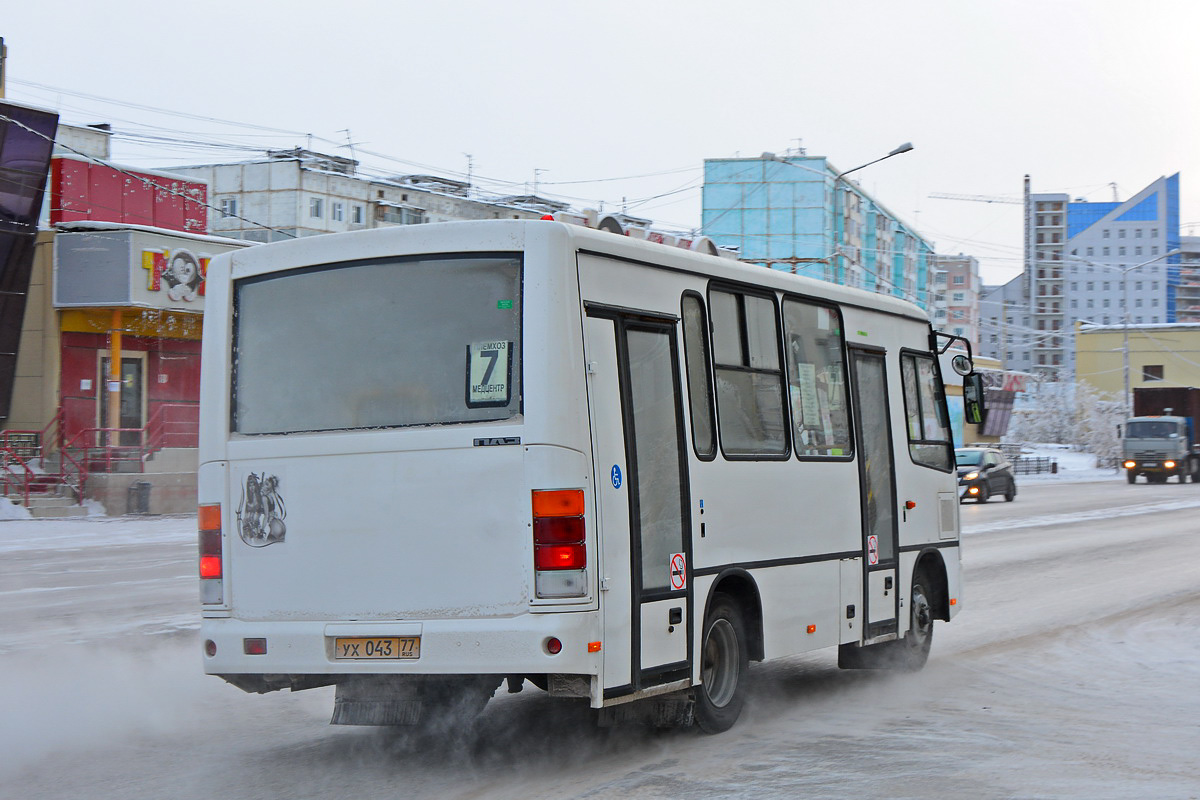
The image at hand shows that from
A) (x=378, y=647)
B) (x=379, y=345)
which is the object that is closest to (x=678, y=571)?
(x=378, y=647)

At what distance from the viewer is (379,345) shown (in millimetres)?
7258

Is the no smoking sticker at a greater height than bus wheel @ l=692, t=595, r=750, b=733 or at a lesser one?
greater

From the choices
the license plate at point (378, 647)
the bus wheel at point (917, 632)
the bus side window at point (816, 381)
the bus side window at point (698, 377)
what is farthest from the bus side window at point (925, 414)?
the license plate at point (378, 647)

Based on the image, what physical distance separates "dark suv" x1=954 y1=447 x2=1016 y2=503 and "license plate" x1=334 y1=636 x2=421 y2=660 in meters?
37.0

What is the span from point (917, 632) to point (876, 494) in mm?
1369

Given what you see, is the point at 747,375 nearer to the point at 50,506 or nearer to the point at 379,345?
the point at 379,345

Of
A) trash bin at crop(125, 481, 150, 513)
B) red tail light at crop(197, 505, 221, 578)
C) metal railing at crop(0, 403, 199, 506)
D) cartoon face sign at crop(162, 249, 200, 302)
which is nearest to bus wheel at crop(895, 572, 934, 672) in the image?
red tail light at crop(197, 505, 221, 578)

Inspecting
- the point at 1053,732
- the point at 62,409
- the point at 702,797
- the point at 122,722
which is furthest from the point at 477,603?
the point at 62,409

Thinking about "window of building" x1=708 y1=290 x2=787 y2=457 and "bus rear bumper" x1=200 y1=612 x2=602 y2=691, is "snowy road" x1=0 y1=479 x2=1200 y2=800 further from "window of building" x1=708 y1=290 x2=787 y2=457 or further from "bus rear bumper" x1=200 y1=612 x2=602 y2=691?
"window of building" x1=708 y1=290 x2=787 y2=457

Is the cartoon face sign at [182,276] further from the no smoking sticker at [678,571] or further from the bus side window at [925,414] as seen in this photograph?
the no smoking sticker at [678,571]

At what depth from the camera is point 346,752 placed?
7.73 meters

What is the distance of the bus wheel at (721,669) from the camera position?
7.98m

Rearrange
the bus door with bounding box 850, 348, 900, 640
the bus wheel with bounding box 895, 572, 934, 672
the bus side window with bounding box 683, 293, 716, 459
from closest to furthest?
the bus side window with bounding box 683, 293, 716, 459 → the bus door with bounding box 850, 348, 900, 640 → the bus wheel with bounding box 895, 572, 934, 672

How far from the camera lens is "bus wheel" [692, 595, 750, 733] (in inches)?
314
